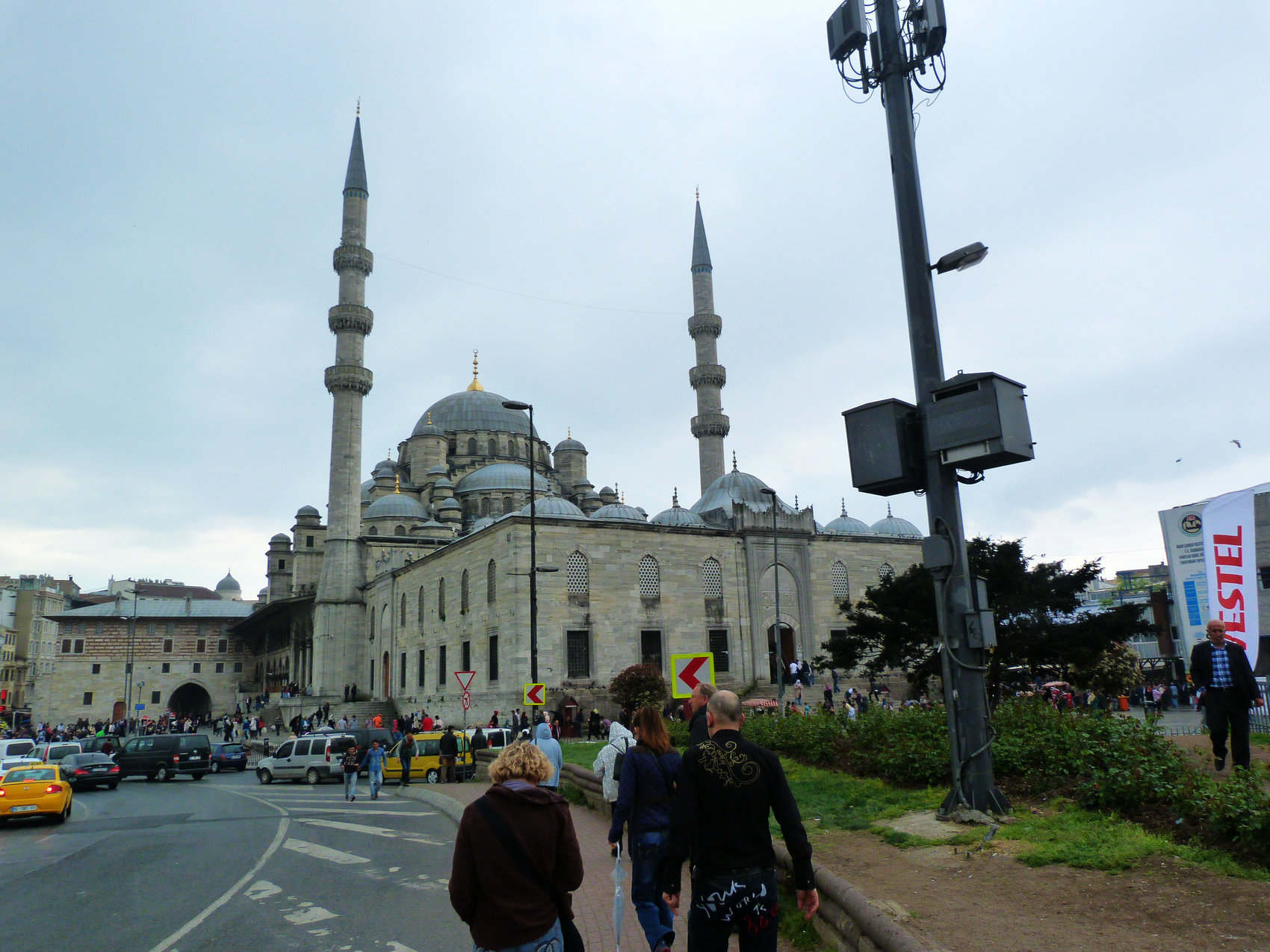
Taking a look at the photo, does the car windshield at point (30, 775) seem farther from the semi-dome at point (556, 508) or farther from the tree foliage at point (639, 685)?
the semi-dome at point (556, 508)

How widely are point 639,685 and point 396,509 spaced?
97.9 ft

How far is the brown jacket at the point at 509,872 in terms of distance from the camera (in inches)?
141

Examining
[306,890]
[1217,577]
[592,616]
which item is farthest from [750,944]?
[592,616]

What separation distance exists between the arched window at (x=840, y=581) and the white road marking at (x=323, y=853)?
104ft

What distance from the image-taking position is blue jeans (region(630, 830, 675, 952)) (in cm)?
527

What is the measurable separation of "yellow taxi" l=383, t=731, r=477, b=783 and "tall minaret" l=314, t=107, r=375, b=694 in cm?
2421

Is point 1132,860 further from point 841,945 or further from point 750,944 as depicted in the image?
point 750,944

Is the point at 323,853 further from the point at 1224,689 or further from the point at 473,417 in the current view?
the point at 473,417

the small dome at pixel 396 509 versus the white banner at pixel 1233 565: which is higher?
the small dome at pixel 396 509

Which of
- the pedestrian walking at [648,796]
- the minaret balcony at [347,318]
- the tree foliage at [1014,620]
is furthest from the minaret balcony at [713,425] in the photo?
the pedestrian walking at [648,796]

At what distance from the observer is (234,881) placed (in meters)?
8.60

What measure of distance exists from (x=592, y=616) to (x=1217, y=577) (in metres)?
23.6

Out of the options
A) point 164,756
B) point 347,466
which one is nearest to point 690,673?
point 164,756

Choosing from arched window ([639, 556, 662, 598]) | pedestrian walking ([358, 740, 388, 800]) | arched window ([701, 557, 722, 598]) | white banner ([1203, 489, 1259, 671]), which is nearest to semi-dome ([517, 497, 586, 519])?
arched window ([639, 556, 662, 598])
